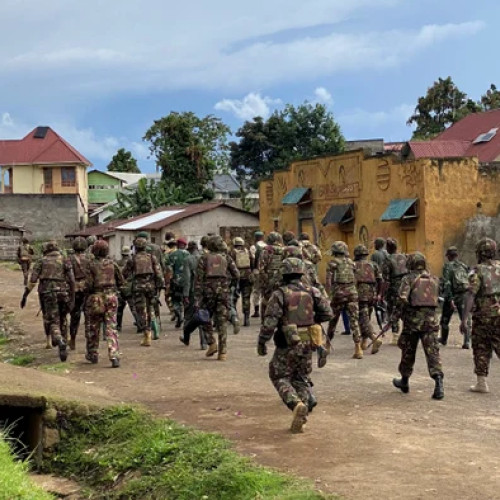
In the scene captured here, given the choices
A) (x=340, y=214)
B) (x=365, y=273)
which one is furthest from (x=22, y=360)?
(x=340, y=214)

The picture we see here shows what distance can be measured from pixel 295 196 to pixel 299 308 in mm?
20619

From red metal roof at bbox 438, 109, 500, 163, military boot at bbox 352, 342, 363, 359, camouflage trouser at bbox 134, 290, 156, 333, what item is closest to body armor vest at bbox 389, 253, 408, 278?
military boot at bbox 352, 342, 363, 359

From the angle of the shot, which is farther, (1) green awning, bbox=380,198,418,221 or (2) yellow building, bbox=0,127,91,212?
(2) yellow building, bbox=0,127,91,212

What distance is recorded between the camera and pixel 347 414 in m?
9.77

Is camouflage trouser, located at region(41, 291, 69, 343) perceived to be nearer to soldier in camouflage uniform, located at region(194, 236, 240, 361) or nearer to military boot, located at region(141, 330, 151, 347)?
military boot, located at region(141, 330, 151, 347)

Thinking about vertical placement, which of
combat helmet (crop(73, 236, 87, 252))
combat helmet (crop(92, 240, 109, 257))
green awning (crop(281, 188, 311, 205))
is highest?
green awning (crop(281, 188, 311, 205))

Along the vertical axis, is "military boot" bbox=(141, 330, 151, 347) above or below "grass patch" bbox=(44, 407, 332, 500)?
above

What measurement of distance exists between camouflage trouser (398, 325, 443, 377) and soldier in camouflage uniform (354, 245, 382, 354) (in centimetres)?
359

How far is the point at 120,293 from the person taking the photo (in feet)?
56.1

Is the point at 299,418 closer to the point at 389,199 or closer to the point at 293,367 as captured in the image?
the point at 293,367

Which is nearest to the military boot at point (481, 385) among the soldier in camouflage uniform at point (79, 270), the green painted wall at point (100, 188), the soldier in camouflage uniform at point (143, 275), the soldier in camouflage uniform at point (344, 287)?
the soldier in camouflage uniform at point (344, 287)

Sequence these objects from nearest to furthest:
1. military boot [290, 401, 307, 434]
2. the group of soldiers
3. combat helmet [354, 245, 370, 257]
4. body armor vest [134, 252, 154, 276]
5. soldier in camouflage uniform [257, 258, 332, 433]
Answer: military boot [290, 401, 307, 434] < soldier in camouflage uniform [257, 258, 332, 433] < the group of soldiers < combat helmet [354, 245, 370, 257] < body armor vest [134, 252, 154, 276]

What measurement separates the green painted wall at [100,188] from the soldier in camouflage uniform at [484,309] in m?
61.2

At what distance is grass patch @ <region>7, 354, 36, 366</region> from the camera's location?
1479cm
